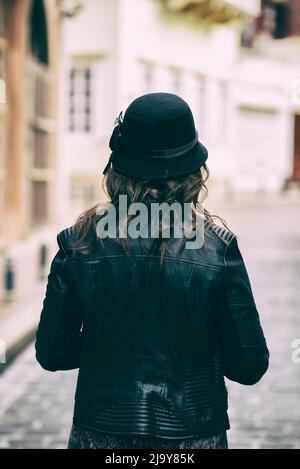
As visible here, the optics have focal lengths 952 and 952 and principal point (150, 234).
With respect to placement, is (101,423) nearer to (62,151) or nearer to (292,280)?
(292,280)

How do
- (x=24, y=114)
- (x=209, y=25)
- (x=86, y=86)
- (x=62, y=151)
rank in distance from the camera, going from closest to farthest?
(x=24, y=114), (x=62, y=151), (x=86, y=86), (x=209, y=25)

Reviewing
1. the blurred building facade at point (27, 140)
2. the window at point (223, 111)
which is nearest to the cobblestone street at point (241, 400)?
the blurred building facade at point (27, 140)

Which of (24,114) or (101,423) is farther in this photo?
(24,114)

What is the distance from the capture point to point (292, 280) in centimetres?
1260

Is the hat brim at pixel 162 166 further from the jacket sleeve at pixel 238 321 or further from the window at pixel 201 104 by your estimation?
the window at pixel 201 104

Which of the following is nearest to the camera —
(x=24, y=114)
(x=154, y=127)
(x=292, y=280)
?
(x=154, y=127)

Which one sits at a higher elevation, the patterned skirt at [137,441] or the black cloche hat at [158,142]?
the black cloche hat at [158,142]

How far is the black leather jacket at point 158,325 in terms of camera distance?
236cm

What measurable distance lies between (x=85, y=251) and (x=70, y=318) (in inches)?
7.3

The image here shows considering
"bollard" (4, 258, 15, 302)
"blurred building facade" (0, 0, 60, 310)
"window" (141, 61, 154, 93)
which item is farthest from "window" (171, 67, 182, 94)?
"bollard" (4, 258, 15, 302)

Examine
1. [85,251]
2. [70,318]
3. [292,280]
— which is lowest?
[292,280]

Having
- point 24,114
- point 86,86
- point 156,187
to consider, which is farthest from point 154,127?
point 86,86

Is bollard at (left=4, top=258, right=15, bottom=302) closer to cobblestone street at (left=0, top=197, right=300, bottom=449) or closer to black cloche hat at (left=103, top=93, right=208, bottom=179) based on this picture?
cobblestone street at (left=0, top=197, right=300, bottom=449)

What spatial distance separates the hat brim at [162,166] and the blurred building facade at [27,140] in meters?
6.28
